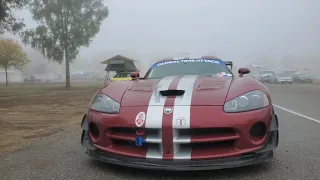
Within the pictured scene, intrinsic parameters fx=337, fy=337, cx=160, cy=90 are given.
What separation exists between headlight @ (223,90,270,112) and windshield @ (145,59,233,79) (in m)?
1.52

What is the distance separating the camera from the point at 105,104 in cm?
353

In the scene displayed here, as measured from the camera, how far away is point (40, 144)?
492 cm

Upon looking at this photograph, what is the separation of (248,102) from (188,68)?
2018 millimetres

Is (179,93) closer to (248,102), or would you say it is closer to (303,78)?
(248,102)

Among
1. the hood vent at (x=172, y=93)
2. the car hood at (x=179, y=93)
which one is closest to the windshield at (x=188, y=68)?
the car hood at (x=179, y=93)

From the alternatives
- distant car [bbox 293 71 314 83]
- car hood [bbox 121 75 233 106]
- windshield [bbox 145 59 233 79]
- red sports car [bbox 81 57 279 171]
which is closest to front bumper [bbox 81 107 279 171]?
red sports car [bbox 81 57 279 171]

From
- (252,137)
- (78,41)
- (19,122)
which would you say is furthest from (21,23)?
(252,137)

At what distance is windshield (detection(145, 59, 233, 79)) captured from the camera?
5017mm

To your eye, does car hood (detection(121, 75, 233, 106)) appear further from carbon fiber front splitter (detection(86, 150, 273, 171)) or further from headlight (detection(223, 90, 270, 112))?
carbon fiber front splitter (detection(86, 150, 273, 171))

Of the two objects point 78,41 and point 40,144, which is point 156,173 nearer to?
point 40,144

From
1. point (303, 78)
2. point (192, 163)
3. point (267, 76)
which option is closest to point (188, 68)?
point (192, 163)

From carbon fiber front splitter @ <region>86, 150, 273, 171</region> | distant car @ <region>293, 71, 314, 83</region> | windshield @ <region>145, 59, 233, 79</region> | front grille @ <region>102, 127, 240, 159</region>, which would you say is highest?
windshield @ <region>145, 59, 233, 79</region>

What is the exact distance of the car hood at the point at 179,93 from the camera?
330 cm

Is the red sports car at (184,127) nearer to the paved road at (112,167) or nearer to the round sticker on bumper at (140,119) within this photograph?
the round sticker on bumper at (140,119)
